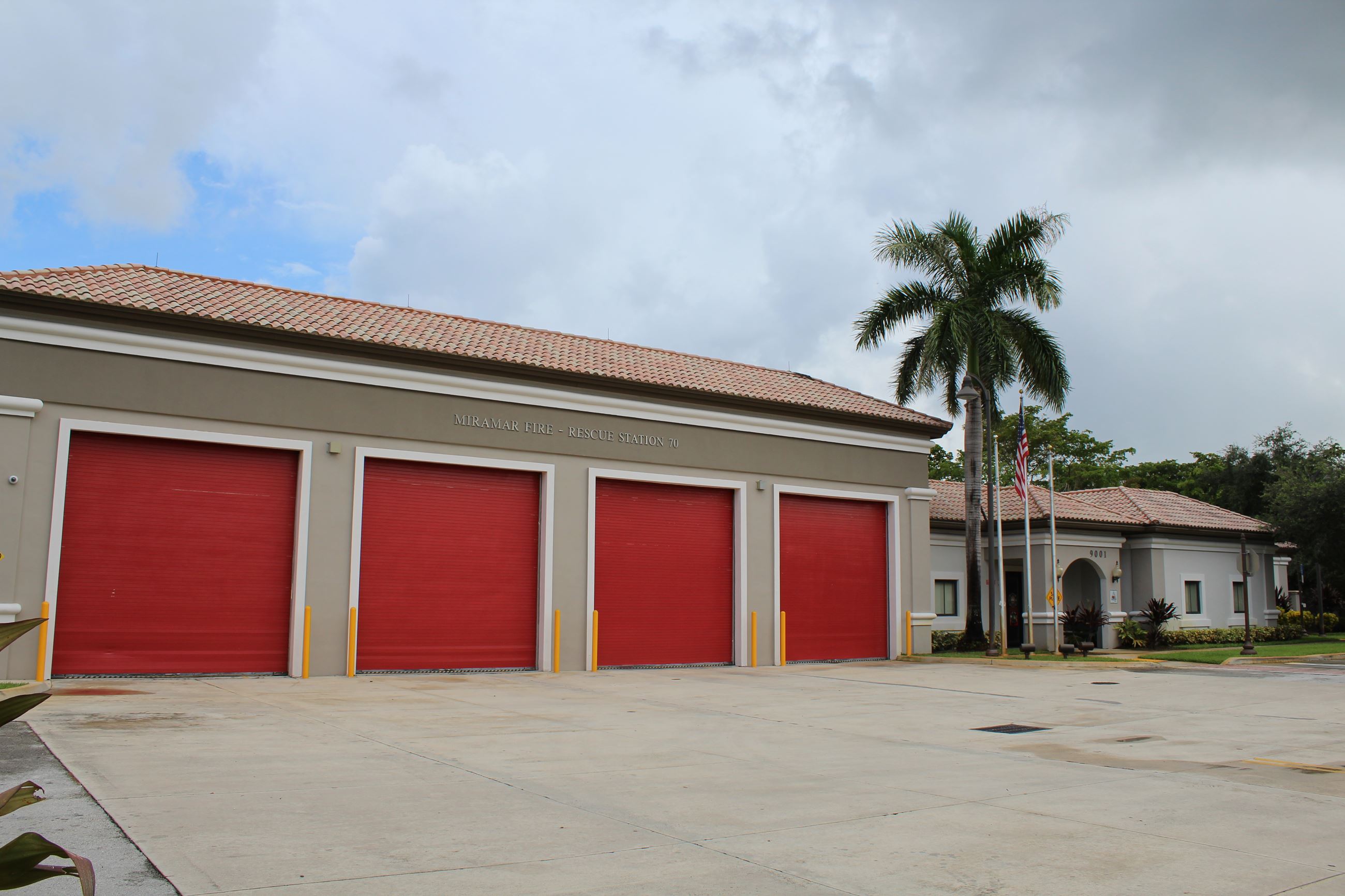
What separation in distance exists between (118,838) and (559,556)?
15.9 meters

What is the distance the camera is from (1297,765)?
10023 mm

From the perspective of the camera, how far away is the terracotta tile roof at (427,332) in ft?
61.9

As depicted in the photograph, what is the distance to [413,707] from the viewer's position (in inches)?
562

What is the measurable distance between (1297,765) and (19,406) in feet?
60.9

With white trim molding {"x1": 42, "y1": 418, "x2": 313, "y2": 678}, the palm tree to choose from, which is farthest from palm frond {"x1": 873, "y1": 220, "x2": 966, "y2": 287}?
white trim molding {"x1": 42, "y1": 418, "x2": 313, "y2": 678}

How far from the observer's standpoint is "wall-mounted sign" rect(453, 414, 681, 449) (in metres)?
21.3

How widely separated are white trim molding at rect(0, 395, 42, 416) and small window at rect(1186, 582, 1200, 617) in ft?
119

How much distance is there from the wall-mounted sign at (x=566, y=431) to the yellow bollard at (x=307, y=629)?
4.56 meters

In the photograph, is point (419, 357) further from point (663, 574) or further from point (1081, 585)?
point (1081, 585)

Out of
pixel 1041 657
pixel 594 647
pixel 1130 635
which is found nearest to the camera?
pixel 594 647

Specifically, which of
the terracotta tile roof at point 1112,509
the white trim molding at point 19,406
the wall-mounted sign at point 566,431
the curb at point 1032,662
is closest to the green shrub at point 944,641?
the terracotta tile roof at point 1112,509

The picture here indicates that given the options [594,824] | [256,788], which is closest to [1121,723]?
[594,824]

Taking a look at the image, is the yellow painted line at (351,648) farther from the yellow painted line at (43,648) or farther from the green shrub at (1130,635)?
the green shrub at (1130,635)

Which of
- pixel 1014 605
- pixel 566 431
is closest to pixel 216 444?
pixel 566 431
